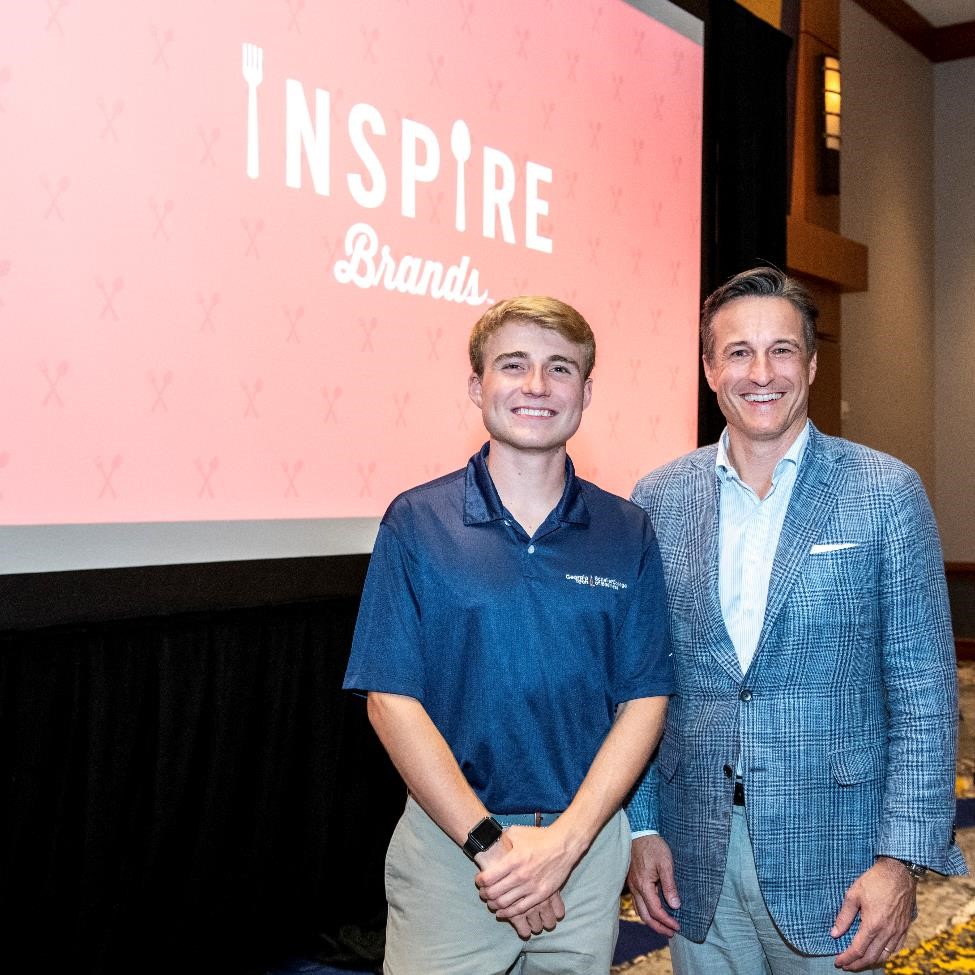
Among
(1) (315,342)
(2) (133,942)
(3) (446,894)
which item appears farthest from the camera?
(1) (315,342)

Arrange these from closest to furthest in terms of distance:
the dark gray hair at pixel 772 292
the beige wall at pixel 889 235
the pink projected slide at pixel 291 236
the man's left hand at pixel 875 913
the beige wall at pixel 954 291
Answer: the man's left hand at pixel 875 913, the dark gray hair at pixel 772 292, the pink projected slide at pixel 291 236, the beige wall at pixel 889 235, the beige wall at pixel 954 291

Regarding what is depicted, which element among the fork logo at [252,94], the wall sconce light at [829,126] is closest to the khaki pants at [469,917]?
the fork logo at [252,94]

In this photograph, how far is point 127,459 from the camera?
2635mm

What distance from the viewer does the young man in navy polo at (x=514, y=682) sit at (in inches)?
62.2

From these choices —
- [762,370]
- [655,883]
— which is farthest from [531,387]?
[655,883]

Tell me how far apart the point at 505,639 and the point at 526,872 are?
0.31m

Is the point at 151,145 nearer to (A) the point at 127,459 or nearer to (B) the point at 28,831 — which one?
(A) the point at 127,459

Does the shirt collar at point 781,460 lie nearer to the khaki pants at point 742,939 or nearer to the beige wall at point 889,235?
the khaki pants at point 742,939

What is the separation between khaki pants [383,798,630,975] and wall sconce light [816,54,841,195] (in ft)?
20.9

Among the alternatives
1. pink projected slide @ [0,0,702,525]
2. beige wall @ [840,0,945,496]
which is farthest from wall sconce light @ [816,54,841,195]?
pink projected slide @ [0,0,702,525]

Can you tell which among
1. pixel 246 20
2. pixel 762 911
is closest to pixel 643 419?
pixel 246 20

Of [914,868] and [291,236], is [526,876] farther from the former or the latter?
[291,236]

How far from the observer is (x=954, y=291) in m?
9.40

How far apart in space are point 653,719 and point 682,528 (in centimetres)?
33
